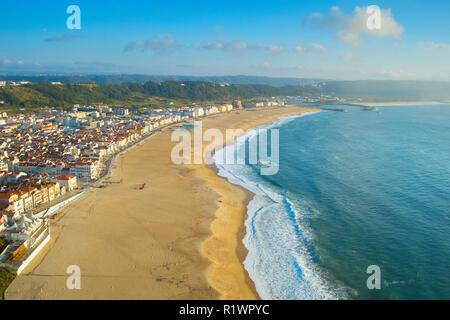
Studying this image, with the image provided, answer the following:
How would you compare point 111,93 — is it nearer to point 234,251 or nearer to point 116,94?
point 116,94

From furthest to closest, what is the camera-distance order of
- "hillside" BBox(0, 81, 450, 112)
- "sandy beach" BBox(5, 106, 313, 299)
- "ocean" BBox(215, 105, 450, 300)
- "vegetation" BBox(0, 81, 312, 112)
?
"hillside" BBox(0, 81, 450, 112)
"vegetation" BBox(0, 81, 312, 112)
"ocean" BBox(215, 105, 450, 300)
"sandy beach" BBox(5, 106, 313, 299)

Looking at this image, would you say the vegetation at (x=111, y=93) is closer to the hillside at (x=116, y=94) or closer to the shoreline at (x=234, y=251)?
the hillside at (x=116, y=94)

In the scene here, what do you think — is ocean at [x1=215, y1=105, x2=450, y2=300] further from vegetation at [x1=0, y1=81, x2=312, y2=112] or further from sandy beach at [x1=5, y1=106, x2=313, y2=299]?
vegetation at [x1=0, y1=81, x2=312, y2=112]

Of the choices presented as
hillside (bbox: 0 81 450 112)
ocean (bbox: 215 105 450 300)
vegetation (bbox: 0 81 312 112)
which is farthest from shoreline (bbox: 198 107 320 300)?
hillside (bbox: 0 81 450 112)

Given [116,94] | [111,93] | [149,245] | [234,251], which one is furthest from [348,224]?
[111,93]

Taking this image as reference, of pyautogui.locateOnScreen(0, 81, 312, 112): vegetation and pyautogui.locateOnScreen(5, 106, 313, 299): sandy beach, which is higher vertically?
pyautogui.locateOnScreen(0, 81, 312, 112): vegetation

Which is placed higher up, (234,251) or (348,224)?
(348,224)
